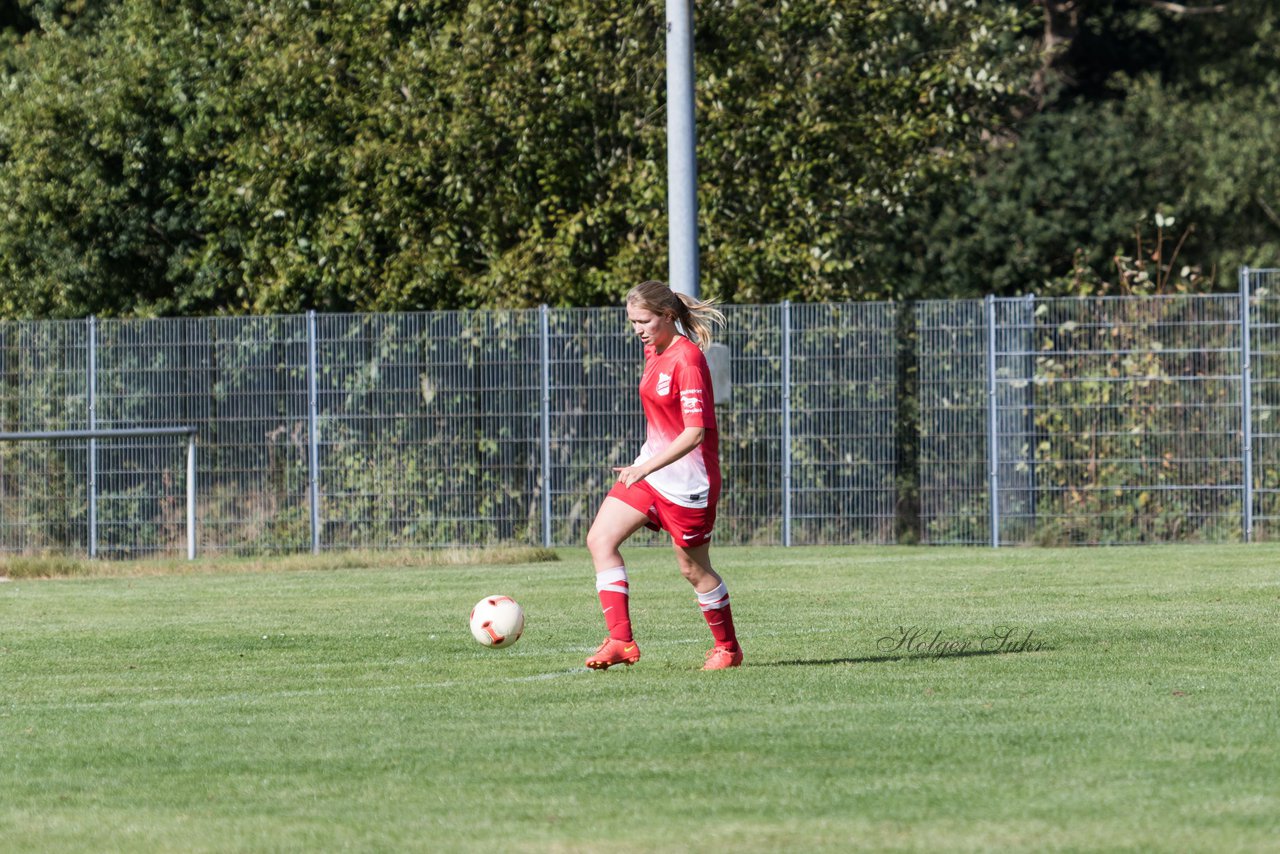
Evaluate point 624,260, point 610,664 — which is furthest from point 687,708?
point 624,260

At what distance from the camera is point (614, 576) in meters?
A: 9.48

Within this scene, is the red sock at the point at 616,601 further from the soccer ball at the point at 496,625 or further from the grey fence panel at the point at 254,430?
the grey fence panel at the point at 254,430

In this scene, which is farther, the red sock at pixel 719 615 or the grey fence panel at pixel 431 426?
the grey fence panel at pixel 431 426

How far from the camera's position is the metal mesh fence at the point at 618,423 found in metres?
19.6

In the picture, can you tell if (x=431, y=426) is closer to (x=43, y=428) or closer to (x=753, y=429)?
(x=753, y=429)

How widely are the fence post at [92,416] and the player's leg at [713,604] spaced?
13.1 m

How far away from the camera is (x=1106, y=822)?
5.53 metres

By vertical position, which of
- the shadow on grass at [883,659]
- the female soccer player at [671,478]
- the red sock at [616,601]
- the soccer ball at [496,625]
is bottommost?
the shadow on grass at [883,659]

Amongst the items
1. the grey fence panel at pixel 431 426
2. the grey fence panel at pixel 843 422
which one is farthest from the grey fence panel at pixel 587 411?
the grey fence panel at pixel 843 422

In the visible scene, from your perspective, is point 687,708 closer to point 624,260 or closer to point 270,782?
point 270,782

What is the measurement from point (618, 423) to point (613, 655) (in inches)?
445

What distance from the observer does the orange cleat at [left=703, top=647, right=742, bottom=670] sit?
9.40 metres

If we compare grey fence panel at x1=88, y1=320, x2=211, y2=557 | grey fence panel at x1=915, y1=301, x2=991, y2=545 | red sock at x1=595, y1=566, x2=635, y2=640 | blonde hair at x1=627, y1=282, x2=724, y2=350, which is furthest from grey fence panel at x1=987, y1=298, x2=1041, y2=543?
red sock at x1=595, y1=566, x2=635, y2=640

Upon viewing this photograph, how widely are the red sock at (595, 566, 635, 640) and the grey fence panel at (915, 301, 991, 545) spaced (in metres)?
11.0
